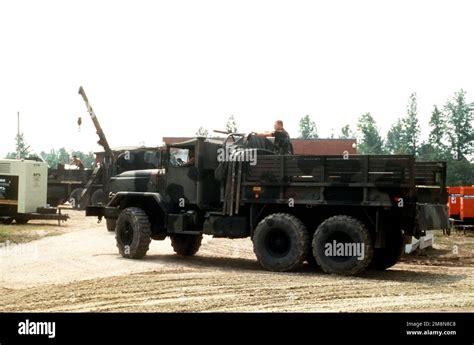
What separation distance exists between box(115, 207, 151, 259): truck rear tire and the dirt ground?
30 centimetres

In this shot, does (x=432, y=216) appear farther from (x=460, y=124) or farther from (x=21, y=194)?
(x=460, y=124)

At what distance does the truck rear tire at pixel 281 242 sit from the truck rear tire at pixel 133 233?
8.98 feet

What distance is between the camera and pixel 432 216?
12930 millimetres

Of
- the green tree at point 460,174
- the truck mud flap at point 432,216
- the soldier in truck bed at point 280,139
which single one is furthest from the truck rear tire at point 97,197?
the green tree at point 460,174

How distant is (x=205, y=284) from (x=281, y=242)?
8.93 ft

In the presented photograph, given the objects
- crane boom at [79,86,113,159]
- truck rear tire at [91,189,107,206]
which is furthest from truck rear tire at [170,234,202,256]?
truck rear tire at [91,189,107,206]

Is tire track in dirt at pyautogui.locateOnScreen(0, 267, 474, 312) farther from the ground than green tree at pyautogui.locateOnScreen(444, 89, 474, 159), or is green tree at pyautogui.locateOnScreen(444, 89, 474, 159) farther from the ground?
green tree at pyautogui.locateOnScreen(444, 89, 474, 159)

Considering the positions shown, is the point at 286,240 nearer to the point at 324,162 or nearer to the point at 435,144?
the point at 324,162

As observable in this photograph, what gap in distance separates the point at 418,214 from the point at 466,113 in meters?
80.0

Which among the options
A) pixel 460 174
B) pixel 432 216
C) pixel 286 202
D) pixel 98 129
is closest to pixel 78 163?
pixel 98 129

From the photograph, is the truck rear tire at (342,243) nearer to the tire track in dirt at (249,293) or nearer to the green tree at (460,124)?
the tire track in dirt at (249,293)

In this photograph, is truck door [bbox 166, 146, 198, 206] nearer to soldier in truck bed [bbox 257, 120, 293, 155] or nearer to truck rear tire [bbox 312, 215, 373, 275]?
soldier in truck bed [bbox 257, 120, 293, 155]

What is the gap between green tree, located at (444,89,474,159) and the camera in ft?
275
